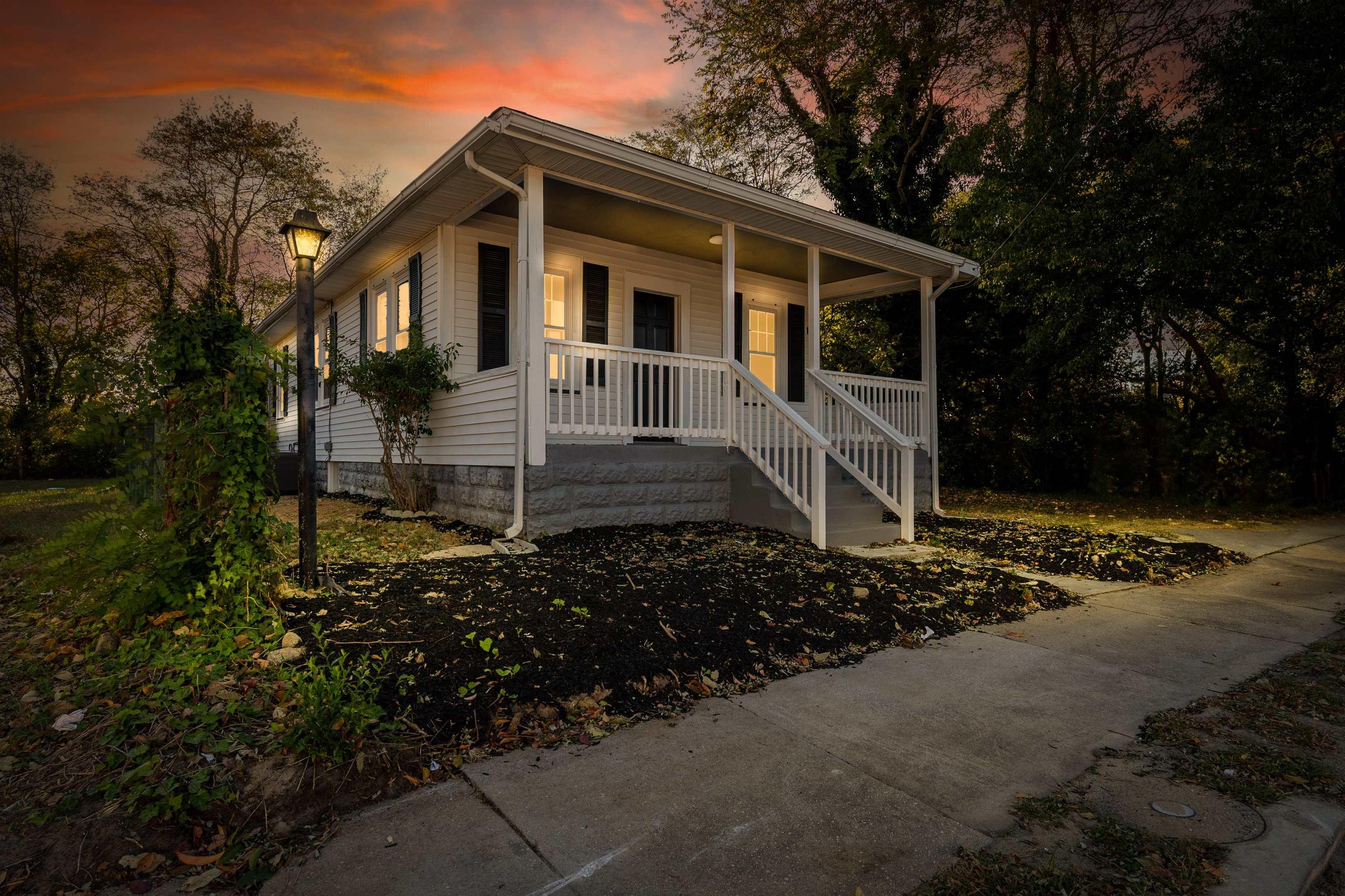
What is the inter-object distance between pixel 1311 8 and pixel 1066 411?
21.2 ft

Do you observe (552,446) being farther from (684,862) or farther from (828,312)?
(828,312)

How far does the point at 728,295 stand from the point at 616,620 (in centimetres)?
482

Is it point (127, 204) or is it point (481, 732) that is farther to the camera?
point (127, 204)

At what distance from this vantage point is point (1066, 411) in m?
12.6

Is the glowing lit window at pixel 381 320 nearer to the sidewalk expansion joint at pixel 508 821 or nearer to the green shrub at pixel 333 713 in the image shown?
the green shrub at pixel 333 713

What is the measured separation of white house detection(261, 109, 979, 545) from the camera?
618cm

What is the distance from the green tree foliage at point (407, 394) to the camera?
299 inches

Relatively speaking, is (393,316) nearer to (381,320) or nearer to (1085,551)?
(381,320)

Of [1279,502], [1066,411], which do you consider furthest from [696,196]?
[1279,502]

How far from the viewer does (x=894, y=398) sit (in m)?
9.65

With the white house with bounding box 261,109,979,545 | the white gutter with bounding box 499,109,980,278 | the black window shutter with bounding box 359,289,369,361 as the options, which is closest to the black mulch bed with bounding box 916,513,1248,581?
the white house with bounding box 261,109,979,545

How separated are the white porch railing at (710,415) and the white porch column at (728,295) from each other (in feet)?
0.62

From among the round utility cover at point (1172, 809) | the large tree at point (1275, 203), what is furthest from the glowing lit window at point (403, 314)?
the large tree at point (1275, 203)

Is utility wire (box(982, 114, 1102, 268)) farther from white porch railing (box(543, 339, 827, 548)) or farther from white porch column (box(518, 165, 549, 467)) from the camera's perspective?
white porch column (box(518, 165, 549, 467))
